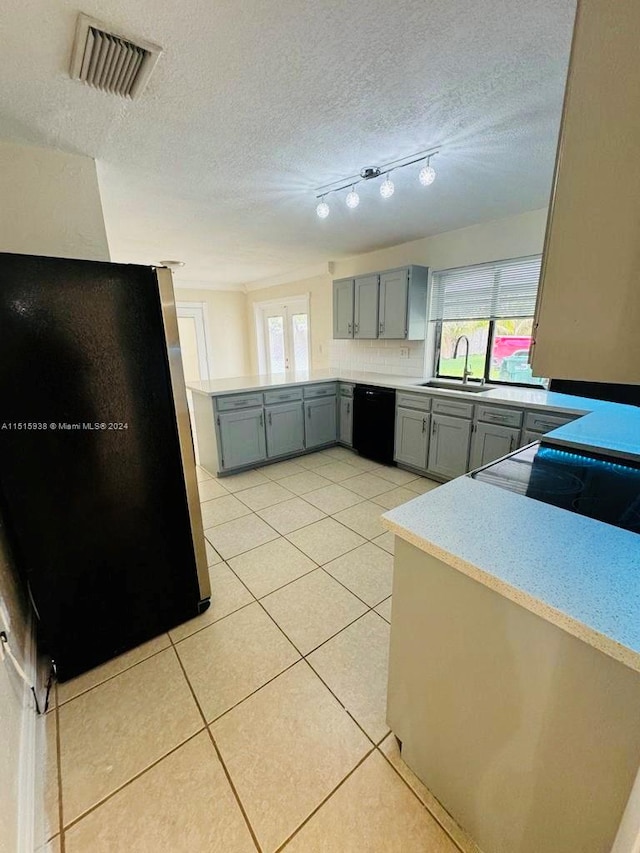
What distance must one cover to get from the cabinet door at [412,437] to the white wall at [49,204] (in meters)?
2.81

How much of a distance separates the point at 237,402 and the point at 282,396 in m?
0.54

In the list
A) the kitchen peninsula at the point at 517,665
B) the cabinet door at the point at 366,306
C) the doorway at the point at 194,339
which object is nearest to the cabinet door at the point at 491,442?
the cabinet door at the point at 366,306

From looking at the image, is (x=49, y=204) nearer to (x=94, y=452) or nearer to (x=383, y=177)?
(x=94, y=452)

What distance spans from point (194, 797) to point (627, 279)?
→ 1848 millimetres

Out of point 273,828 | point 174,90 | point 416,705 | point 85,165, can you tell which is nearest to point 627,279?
point 416,705

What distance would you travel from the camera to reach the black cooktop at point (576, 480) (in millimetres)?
1083

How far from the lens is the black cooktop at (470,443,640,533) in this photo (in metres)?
1.08

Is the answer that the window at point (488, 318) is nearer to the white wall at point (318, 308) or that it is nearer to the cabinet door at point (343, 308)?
the cabinet door at point (343, 308)

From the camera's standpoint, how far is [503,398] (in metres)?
2.84

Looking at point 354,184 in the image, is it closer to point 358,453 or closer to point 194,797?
point 358,453

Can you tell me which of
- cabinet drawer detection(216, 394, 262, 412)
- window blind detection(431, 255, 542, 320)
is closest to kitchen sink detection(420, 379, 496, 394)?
window blind detection(431, 255, 542, 320)

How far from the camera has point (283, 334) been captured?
258 inches

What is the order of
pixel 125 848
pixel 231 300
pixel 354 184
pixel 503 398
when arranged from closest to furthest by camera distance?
pixel 125 848
pixel 354 184
pixel 503 398
pixel 231 300

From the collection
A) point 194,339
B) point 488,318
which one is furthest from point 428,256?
point 194,339
